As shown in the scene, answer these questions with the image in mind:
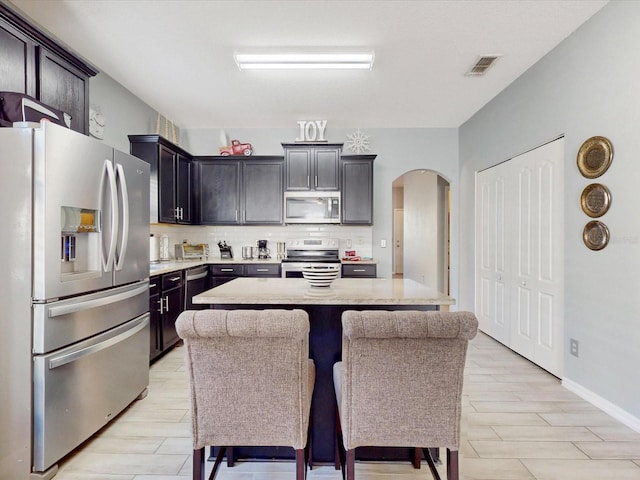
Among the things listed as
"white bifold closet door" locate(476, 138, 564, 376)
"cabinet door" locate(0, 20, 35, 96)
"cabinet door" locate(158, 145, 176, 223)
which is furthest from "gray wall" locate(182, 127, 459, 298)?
"cabinet door" locate(0, 20, 35, 96)

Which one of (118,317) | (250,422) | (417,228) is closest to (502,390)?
(250,422)

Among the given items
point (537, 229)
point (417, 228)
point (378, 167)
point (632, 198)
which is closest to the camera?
point (632, 198)

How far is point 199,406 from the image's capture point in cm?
134

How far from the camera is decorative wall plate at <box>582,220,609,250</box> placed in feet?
7.83

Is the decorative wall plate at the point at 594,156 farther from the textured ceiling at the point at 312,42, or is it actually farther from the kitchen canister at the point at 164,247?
the kitchen canister at the point at 164,247

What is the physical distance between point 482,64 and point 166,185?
357 centimetres

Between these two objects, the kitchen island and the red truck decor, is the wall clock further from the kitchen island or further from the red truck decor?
the kitchen island

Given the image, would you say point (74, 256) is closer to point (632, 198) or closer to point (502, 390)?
point (502, 390)

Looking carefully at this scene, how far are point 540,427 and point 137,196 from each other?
3139 millimetres

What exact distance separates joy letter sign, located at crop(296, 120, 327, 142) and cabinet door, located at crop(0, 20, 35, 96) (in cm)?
303

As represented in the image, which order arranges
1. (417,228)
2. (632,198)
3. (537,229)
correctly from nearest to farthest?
(632,198), (537,229), (417,228)

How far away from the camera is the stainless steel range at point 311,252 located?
4.62 metres

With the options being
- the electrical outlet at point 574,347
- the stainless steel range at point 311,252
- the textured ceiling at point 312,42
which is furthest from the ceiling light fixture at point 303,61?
the electrical outlet at point 574,347

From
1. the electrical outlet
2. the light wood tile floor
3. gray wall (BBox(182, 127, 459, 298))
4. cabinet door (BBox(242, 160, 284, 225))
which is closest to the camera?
the light wood tile floor
